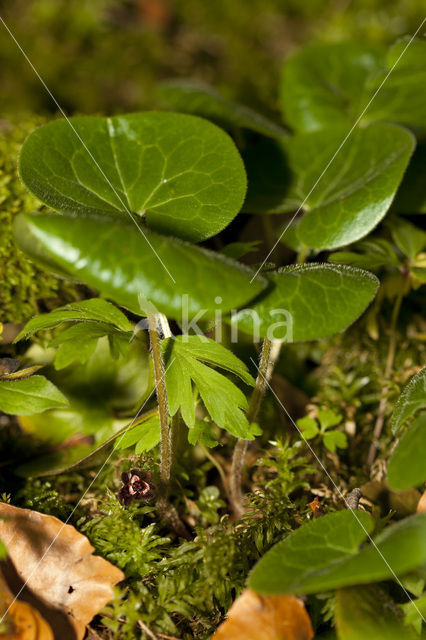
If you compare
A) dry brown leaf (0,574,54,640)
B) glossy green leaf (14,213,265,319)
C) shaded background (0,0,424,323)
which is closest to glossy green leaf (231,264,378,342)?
glossy green leaf (14,213,265,319)

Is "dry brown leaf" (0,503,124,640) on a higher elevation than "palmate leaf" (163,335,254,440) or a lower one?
lower

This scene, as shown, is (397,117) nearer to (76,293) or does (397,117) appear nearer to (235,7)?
(76,293)

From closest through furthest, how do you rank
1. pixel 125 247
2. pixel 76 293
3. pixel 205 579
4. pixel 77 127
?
pixel 125 247, pixel 205 579, pixel 77 127, pixel 76 293

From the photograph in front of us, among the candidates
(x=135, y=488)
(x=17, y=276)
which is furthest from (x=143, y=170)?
(x=135, y=488)

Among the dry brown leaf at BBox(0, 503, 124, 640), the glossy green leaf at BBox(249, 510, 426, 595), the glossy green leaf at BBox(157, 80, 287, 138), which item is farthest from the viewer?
the glossy green leaf at BBox(157, 80, 287, 138)

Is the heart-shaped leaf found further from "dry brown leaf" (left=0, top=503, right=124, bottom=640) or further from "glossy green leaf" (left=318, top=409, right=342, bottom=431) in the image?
"dry brown leaf" (left=0, top=503, right=124, bottom=640)

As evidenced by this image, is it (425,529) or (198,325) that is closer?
(425,529)

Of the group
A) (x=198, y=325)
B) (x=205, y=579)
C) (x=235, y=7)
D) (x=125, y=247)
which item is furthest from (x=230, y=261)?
(x=235, y=7)
